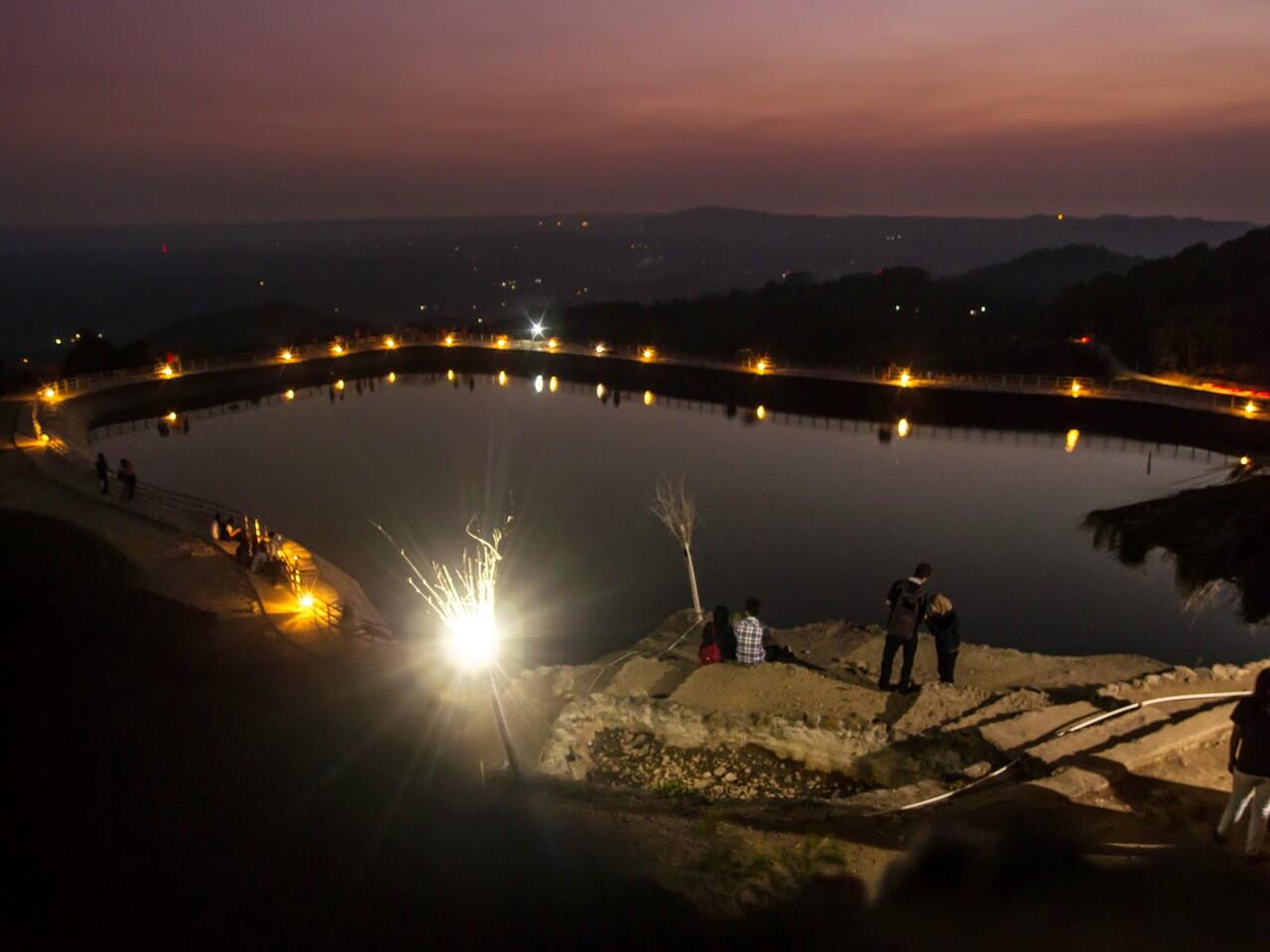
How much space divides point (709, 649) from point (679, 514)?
10781mm

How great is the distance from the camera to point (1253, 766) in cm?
571

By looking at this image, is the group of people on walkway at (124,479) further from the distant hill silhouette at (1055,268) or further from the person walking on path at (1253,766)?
the distant hill silhouette at (1055,268)

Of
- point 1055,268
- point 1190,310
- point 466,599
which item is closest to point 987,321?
point 1190,310

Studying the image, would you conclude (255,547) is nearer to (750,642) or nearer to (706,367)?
(750,642)

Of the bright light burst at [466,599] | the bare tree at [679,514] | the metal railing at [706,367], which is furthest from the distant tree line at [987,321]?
the bright light burst at [466,599]

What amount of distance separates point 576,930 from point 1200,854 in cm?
411

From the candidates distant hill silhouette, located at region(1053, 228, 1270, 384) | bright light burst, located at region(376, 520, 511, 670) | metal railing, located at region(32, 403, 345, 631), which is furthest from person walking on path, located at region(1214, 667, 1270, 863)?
distant hill silhouette, located at region(1053, 228, 1270, 384)

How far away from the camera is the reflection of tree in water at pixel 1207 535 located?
1747 centimetres

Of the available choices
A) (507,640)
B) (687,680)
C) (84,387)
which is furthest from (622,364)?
(687,680)

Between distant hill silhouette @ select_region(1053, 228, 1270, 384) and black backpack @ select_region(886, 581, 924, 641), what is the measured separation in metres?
35.4

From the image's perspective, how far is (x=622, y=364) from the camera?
51.6 metres

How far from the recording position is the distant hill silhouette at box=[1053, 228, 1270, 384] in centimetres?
4375

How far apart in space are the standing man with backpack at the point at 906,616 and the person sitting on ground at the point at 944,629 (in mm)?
108

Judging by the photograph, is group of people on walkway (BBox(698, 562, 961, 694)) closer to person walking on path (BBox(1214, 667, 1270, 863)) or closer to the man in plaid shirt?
the man in plaid shirt
